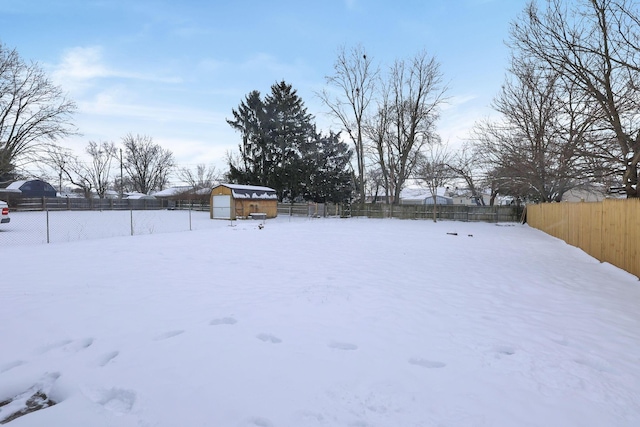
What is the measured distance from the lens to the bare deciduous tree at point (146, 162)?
171 ft

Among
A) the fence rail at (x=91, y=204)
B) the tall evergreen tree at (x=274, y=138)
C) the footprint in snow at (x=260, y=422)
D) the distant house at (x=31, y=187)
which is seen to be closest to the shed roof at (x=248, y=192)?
the fence rail at (x=91, y=204)

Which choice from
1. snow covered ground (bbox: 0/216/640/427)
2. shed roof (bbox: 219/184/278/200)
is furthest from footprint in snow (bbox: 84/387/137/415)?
shed roof (bbox: 219/184/278/200)

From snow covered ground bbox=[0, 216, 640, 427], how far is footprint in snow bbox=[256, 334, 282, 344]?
0.8 inches

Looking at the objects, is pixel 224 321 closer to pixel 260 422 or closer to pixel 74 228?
pixel 260 422

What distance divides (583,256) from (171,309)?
33.0 ft

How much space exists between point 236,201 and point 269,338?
22.3 meters

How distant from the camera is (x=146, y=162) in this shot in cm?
5394

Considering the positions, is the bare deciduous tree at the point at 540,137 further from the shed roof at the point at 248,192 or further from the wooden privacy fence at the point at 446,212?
the shed roof at the point at 248,192

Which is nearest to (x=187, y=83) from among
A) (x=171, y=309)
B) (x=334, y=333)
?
(x=171, y=309)

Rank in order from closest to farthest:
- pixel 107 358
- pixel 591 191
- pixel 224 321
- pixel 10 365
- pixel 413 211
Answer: pixel 10 365
pixel 107 358
pixel 224 321
pixel 591 191
pixel 413 211

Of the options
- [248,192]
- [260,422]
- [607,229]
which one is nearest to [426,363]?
[260,422]

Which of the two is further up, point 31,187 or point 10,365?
point 31,187

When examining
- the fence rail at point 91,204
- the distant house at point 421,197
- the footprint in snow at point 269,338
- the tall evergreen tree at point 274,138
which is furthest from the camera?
the distant house at point 421,197

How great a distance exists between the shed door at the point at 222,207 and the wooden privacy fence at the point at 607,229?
20.5 metres
